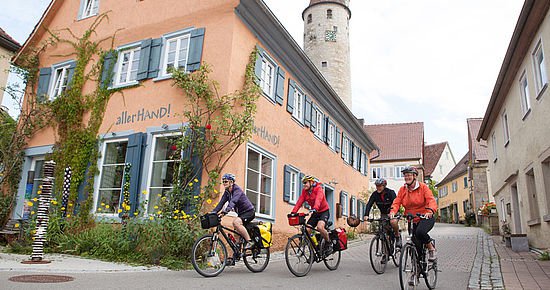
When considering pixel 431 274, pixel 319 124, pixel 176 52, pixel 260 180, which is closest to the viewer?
pixel 431 274

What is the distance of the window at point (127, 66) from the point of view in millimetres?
11961

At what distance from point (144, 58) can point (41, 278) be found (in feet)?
22.2

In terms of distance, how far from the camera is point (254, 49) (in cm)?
1149

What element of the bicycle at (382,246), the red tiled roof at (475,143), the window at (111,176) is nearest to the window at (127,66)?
the window at (111,176)

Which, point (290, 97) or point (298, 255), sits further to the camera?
point (290, 97)

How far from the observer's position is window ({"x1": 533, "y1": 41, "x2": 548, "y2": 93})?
1049cm

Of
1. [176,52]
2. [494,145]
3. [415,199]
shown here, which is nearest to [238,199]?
[415,199]

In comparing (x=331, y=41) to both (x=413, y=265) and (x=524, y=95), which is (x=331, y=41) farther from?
(x=413, y=265)

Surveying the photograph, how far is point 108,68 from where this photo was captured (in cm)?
1218

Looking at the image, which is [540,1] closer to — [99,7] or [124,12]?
[124,12]

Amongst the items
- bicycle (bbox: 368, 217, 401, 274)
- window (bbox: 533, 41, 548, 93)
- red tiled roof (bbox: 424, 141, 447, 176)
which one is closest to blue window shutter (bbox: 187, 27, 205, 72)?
bicycle (bbox: 368, 217, 401, 274)

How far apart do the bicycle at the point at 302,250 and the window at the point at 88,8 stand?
32.8 ft

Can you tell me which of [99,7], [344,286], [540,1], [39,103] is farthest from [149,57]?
[540,1]

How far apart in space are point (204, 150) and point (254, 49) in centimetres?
317
